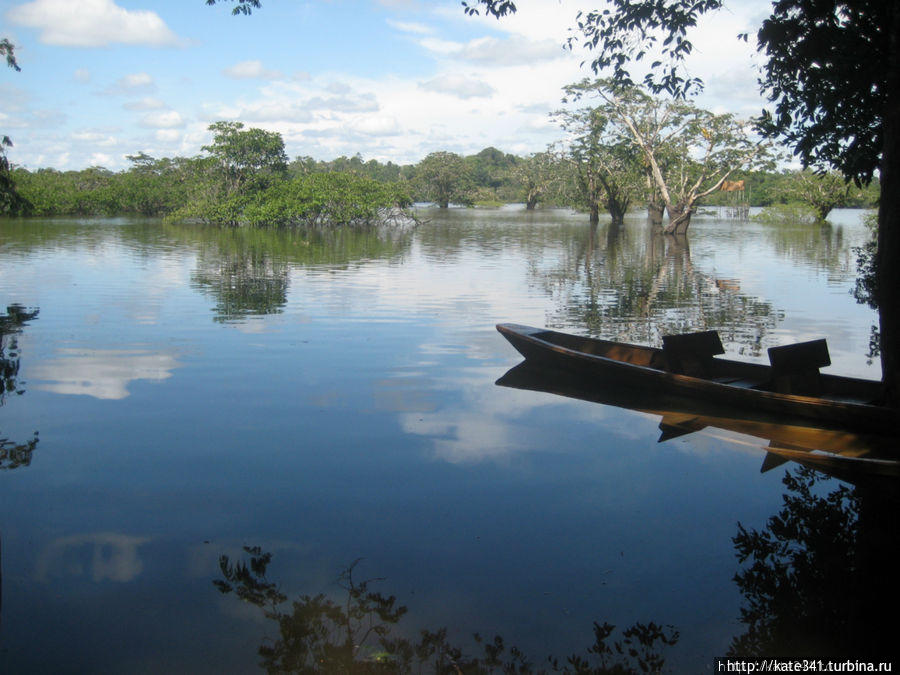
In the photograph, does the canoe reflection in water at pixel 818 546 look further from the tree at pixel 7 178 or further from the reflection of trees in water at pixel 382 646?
the tree at pixel 7 178

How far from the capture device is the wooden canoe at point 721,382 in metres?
6.88

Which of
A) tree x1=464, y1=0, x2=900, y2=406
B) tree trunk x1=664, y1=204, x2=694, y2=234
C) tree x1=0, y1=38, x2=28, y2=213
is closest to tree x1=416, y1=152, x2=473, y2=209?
tree trunk x1=664, y1=204, x2=694, y2=234

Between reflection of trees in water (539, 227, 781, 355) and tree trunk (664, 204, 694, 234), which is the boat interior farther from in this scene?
tree trunk (664, 204, 694, 234)

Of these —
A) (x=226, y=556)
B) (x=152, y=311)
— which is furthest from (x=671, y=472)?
(x=152, y=311)

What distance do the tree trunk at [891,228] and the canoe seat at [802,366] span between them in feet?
2.40

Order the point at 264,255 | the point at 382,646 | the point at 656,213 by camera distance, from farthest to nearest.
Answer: the point at 656,213
the point at 264,255
the point at 382,646

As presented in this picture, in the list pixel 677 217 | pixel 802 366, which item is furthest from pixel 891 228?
pixel 677 217

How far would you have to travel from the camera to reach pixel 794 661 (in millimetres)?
3789

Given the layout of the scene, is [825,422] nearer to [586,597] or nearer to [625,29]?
[586,597]

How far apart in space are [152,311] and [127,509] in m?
9.27

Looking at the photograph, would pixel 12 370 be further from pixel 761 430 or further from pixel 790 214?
pixel 790 214

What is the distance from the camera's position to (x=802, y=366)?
25.1 feet

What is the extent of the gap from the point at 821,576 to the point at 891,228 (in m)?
3.61

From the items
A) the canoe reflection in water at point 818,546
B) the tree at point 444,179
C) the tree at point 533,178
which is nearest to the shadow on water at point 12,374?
the canoe reflection in water at point 818,546
